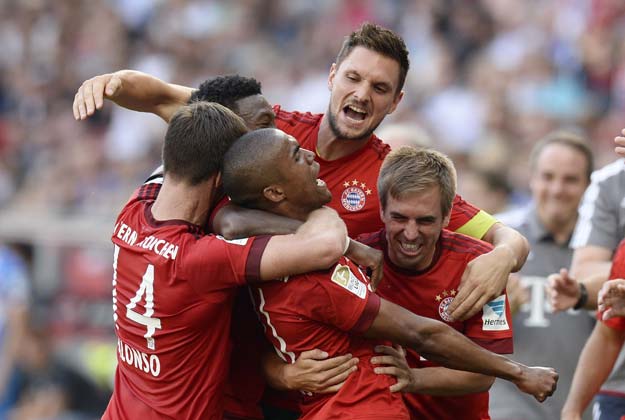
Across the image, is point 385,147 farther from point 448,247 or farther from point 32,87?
point 32,87

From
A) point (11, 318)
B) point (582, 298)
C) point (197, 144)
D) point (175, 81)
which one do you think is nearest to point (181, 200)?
point (197, 144)

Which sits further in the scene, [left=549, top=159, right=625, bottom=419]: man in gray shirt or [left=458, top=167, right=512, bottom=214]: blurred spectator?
[left=458, top=167, right=512, bottom=214]: blurred spectator

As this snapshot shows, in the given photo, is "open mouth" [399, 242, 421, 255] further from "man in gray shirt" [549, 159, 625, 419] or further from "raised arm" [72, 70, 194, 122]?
"raised arm" [72, 70, 194, 122]

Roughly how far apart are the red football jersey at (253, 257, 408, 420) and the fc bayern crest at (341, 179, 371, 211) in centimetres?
67

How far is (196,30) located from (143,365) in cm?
955

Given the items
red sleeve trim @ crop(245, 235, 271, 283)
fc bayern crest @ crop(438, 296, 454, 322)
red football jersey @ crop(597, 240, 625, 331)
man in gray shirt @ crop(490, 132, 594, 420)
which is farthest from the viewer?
man in gray shirt @ crop(490, 132, 594, 420)

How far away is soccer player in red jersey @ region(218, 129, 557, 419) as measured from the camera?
4203 millimetres

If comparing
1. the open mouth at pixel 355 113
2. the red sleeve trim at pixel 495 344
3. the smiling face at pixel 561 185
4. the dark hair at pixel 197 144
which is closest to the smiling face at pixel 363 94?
the open mouth at pixel 355 113

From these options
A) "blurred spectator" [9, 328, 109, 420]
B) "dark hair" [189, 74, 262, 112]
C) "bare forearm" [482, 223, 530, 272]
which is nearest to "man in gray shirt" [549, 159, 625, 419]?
"bare forearm" [482, 223, 530, 272]

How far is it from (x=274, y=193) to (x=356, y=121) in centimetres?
86

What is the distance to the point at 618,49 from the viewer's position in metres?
10.1

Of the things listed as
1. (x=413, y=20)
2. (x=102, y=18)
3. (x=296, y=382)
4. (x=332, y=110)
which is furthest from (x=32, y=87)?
(x=296, y=382)

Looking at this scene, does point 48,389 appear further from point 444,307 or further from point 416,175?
point 416,175

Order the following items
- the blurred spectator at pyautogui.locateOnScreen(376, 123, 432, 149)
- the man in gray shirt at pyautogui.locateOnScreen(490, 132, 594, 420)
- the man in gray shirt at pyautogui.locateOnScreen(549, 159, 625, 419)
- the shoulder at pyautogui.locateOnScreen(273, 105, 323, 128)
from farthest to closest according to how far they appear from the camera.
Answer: the blurred spectator at pyautogui.locateOnScreen(376, 123, 432, 149), the man in gray shirt at pyautogui.locateOnScreen(490, 132, 594, 420), the man in gray shirt at pyautogui.locateOnScreen(549, 159, 625, 419), the shoulder at pyautogui.locateOnScreen(273, 105, 323, 128)
